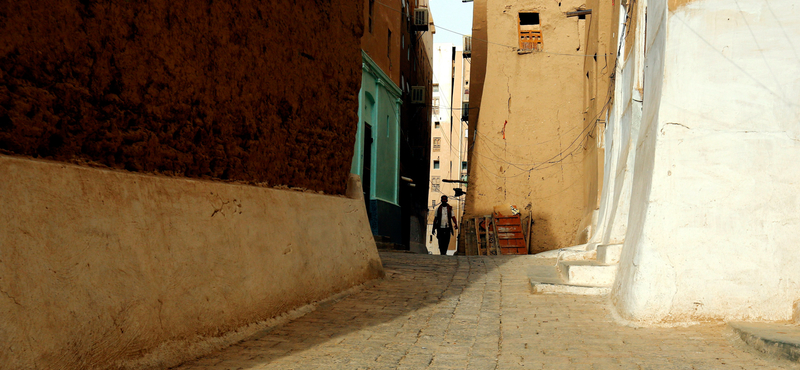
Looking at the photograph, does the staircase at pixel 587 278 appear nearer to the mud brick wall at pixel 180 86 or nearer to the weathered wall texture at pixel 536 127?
the mud brick wall at pixel 180 86

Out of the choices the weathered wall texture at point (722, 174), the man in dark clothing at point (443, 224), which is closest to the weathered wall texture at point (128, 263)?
the weathered wall texture at point (722, 174)

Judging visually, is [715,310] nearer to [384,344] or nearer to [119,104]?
[384,344]

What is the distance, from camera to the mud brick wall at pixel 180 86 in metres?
3.05

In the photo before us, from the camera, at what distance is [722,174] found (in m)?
4.87

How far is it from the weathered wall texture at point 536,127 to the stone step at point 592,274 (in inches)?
428

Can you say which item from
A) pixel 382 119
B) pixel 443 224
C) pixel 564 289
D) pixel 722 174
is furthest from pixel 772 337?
pixel 382 119

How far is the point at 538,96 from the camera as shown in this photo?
18.6 meters

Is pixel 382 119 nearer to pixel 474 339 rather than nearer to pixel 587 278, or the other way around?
pixel 587 278

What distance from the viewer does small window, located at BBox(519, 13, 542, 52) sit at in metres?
19.1

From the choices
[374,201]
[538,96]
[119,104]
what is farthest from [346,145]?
[538,96]

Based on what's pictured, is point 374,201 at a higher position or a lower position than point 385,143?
lower

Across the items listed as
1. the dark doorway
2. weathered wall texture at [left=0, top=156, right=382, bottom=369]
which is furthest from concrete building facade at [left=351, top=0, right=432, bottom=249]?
weathered wall texture at [left=0, top=156, right=382, bottom=369]

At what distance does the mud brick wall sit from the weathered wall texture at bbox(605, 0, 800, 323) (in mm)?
3172

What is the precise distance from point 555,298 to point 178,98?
428 cm
